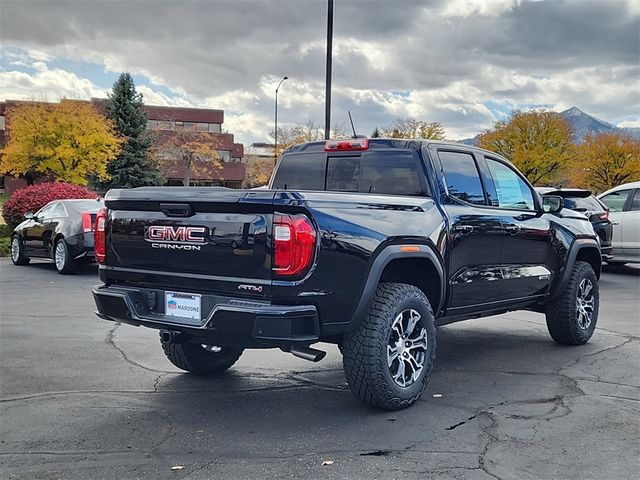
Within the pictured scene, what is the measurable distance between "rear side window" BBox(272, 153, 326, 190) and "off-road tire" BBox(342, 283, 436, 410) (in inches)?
66.9

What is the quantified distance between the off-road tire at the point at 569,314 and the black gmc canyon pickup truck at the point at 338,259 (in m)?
0.63

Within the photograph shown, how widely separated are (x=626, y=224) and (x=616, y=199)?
807 mm

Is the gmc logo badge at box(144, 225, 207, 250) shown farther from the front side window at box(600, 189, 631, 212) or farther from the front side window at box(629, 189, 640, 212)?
the front side window at box(600, 189, 631, 212)

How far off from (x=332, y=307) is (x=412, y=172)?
168 centimetres

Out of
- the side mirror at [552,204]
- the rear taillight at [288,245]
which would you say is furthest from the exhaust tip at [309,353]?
the side mirror at [552,204]

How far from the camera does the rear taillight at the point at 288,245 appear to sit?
404 centimetres

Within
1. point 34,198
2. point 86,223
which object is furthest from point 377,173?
point 34,198

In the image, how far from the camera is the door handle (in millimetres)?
5305

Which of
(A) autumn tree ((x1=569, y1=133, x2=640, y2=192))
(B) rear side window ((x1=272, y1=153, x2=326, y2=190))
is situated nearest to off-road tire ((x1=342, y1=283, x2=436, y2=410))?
(B) rear side window ((x1=272, y1=153, x2=326, y2=190))

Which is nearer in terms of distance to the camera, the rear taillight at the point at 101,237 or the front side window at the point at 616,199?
the rear taillight at the point at 101,237

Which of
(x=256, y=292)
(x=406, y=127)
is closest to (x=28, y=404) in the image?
(x=256, y=292)

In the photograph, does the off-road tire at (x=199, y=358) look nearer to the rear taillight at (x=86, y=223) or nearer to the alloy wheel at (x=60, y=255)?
the rear taillight at (x=86, y=223)

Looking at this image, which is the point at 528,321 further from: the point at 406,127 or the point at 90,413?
the point at 406,127

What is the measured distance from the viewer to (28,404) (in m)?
4.79
